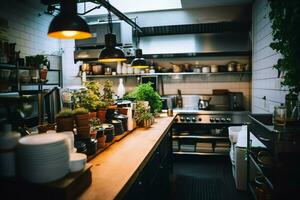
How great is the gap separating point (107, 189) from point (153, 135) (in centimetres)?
144

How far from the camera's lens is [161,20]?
580cm

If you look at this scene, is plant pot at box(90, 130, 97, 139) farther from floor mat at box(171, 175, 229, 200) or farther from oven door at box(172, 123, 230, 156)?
oven door at box(172, 123, 230, 156)

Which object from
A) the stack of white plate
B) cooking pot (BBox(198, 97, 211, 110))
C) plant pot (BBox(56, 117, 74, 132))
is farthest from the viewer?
cooking pot (BBox(198, 97, 211, 110))

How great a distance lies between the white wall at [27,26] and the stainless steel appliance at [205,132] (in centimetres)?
363

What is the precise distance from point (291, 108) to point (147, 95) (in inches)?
81.8

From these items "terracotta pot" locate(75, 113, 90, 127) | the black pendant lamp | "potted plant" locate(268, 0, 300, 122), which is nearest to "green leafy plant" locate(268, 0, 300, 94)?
"potted plant" locate(268, 0, 300, 122)

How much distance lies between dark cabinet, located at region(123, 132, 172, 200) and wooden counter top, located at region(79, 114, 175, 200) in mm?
153

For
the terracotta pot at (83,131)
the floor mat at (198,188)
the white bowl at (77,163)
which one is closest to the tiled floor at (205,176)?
the floor mat at (198,188)

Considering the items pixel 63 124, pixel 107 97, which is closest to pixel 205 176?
pixel 107 97

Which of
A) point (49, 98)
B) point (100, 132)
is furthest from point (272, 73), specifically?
point (49, 98)

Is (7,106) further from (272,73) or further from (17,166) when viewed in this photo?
(272,73)

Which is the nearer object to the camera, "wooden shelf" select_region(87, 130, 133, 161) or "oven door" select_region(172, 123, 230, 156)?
"wooden shelf" select_region(87, 130, 133, 161)

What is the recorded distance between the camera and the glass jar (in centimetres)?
227

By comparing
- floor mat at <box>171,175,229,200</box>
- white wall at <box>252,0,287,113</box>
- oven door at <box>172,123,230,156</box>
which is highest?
white wall at <box>252,0,287,113</box>
